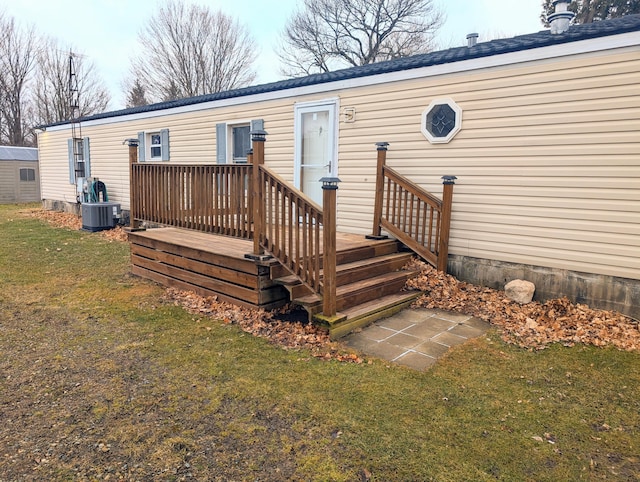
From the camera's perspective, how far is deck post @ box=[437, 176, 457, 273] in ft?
17.0

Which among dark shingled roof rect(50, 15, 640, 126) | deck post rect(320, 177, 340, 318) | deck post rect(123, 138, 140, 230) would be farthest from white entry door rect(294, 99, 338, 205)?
deck post rect(320, 177, 340, 318)

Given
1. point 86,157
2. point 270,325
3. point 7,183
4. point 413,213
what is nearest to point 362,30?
point 86,157

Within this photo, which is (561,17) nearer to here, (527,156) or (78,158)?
(527,156)

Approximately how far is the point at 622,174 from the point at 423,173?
2220mm

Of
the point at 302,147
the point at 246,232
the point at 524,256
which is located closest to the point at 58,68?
the point at 302,147

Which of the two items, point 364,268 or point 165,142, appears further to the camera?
point 165,142

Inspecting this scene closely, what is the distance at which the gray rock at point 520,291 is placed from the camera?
4.75 m

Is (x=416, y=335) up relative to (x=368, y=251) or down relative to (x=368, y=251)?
down

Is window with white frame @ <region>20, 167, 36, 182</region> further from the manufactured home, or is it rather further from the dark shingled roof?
the manufactured home

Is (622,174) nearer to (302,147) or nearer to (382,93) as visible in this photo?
(382,93)

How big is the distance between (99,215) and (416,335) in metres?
8.82

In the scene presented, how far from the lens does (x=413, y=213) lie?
19.2 feet

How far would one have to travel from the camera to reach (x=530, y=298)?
4.78 meters

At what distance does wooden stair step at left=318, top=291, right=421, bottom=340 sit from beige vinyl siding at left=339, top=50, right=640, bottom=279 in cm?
111
